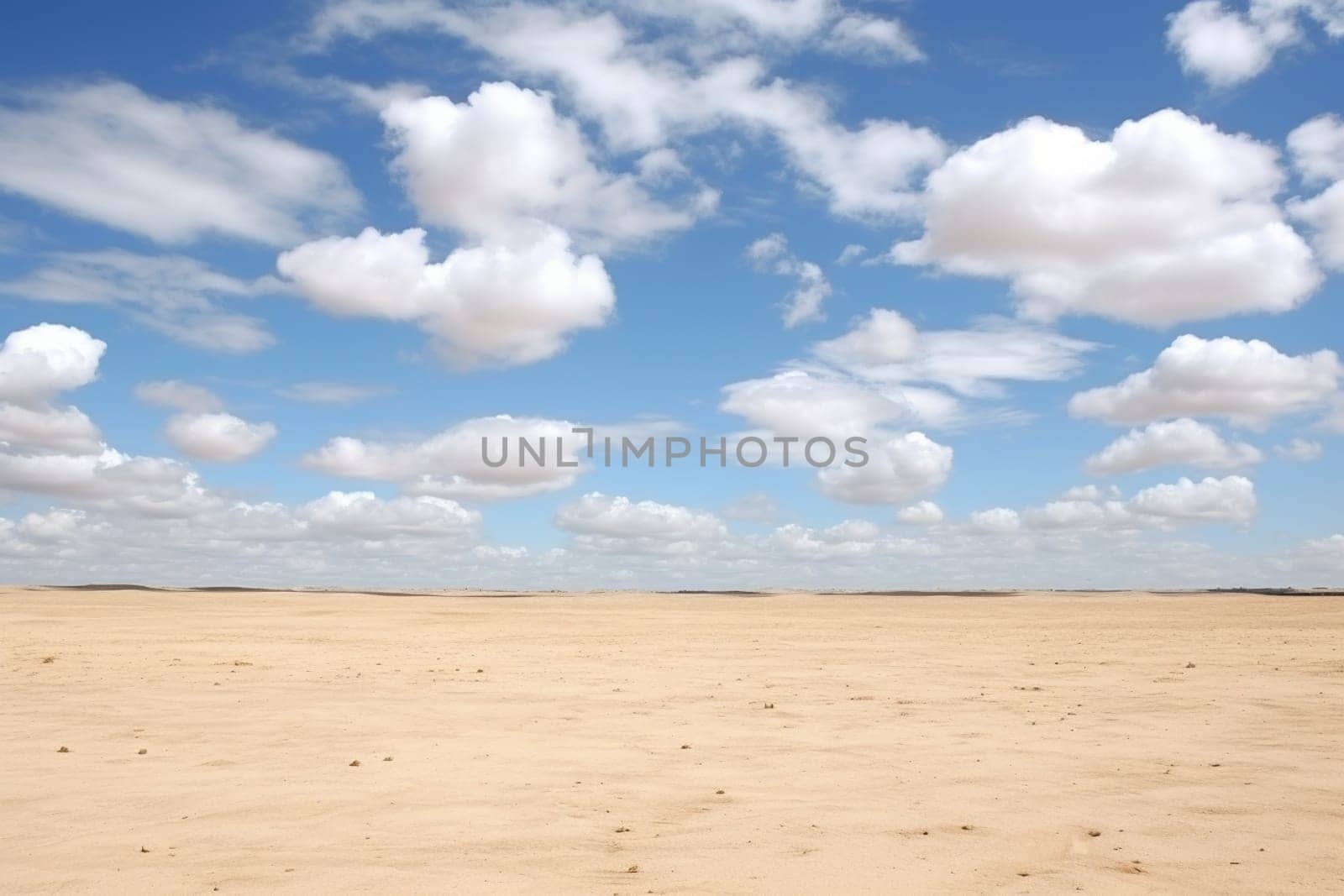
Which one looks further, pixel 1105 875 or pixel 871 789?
pixel 871 789

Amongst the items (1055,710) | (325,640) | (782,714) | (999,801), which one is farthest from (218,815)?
(325,640)

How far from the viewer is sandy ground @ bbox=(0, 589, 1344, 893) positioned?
643 cm

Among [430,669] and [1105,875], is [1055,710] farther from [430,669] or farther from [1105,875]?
[430,669]

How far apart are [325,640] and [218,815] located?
20167mm

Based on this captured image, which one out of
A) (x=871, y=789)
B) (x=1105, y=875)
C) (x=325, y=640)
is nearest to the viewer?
(x=1105, y=875)

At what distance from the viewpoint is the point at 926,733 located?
37.8 ft

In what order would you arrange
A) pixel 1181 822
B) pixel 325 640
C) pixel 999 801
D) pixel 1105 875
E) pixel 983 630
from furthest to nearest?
pixel 983 630 < pixel 325 640 < pixel 999 801 < pixel 1181 822 < pixel 1105 875

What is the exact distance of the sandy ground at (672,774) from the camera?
253 inches

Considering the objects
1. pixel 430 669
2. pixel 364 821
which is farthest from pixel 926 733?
pixel 430 669

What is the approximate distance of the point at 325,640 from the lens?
88.6 ft

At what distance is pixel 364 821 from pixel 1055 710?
965cm

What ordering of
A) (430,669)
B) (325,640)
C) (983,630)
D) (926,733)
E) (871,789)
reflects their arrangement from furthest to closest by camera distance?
(983,630), (325,640), (430,669), (926,733), (871,789)

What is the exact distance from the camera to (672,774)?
9352 mm

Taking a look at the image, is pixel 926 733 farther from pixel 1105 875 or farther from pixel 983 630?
pixel 983 630
